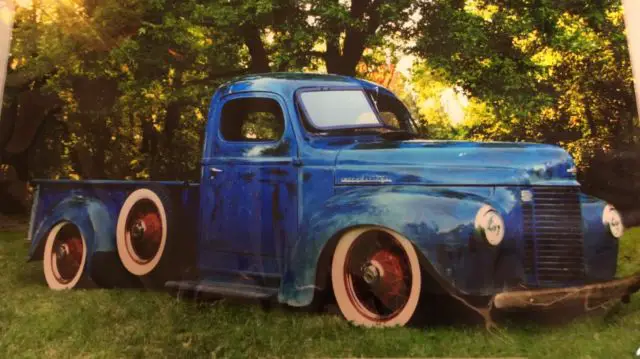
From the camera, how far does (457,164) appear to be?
114 inches

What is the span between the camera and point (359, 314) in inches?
115

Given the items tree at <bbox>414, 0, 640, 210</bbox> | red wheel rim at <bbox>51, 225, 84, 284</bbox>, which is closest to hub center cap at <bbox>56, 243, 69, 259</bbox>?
red wheel rim at <bbox>51, 225, 84, 284</bbox>

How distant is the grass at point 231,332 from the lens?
271 centimetres

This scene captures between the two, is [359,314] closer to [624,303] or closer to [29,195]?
[624,303]

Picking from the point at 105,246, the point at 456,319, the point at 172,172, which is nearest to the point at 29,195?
the point at 105,246

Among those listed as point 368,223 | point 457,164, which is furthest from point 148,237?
point 457,164

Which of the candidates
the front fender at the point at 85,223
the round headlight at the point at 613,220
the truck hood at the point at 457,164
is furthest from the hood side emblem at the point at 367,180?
the front fender at the point at 85,223

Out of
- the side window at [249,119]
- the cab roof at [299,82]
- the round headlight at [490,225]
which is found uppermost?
the cab roof at [299,82]

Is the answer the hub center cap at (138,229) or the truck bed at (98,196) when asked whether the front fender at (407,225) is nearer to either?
the truck bed at (98,196)

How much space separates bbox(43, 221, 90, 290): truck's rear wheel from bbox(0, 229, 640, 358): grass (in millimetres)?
90

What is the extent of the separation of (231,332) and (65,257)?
133 cm

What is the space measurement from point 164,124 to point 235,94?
459 mm

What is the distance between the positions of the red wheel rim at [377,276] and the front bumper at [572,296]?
0.45 meters

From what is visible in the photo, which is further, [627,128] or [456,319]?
[627,128]
